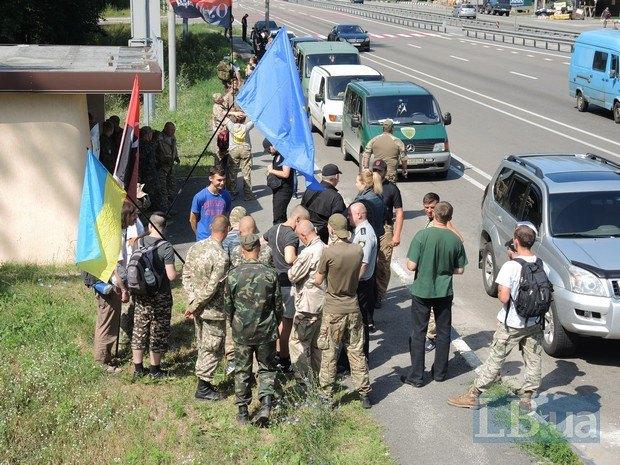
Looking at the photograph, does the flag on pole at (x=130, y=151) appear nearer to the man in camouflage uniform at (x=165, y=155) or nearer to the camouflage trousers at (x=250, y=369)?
the camouflage trousers at (x=250, y=369)

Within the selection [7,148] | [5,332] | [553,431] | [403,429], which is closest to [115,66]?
[7,148]

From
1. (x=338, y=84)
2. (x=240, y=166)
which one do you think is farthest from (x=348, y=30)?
(x=240, y=166)

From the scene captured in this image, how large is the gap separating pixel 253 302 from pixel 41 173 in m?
5.96

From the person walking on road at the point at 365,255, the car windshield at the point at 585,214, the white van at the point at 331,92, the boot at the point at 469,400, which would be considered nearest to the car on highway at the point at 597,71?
the white van at the point at 331,92

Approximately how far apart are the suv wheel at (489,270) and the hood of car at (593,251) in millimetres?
1834

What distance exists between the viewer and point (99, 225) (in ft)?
29.5

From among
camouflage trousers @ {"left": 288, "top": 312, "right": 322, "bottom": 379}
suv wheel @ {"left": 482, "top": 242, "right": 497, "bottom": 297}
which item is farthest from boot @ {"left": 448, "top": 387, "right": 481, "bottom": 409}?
suv wheel @ {"left": 482, "top": 242, "right": 497, "bottom": 297}

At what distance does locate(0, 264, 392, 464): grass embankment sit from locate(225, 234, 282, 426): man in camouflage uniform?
40cm

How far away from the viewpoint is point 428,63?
4341 cm

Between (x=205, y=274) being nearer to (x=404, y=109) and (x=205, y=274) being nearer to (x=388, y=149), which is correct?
(x=388, y=149)

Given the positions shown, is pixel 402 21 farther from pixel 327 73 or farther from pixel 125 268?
pixel 125 268

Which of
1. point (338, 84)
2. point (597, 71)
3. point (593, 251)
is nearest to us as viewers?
point (593, 251)

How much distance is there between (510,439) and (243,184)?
32.9 feet

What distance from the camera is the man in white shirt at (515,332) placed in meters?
8.08
